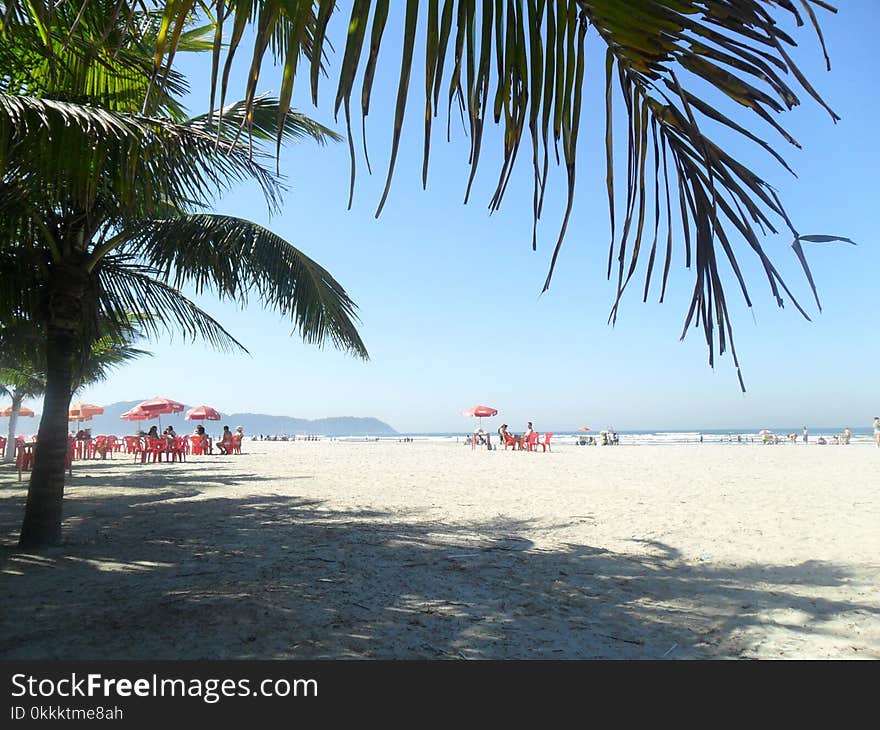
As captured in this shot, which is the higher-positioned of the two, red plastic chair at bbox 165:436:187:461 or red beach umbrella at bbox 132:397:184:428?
red beach umbrella at bbox 132:397:184:428

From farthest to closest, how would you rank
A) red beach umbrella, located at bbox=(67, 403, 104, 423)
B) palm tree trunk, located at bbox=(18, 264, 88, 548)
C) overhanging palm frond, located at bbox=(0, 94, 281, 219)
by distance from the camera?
red beach umbrella, located at bbox=(67, 403, 104, 423), palm tree trunk, located at bbox=(18, 264, 88, 548), overhanging palm frond, located at bbox=(0, 94, 281, 219)

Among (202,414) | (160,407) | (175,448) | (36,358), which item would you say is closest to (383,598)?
(36,358)

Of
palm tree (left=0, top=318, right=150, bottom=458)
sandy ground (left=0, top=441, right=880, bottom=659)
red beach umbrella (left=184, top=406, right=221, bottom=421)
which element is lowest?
sandy ground (left=0, top=441, right=880, bottom=659)

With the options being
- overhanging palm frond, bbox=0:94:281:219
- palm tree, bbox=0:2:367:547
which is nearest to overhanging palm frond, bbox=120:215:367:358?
palm tree, bbox=0:2:367:547

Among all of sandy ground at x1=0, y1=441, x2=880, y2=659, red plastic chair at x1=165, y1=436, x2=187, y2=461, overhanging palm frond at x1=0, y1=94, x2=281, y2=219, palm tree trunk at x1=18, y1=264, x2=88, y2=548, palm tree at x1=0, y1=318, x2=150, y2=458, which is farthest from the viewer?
red plastic chair at x1=165, y1=436, x2=187, y2=461

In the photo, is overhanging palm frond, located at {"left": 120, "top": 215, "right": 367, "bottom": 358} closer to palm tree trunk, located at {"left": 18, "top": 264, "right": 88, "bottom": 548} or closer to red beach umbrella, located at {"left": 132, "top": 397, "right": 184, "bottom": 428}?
palm tree trunk, located at {"left": 18, "top": 264, "right": 88, "bottom": 548}

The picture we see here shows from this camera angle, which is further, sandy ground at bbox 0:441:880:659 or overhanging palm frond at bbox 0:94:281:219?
sandy ground at bbox 0:441:880:659

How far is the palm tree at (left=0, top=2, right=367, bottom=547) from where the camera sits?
2.85m

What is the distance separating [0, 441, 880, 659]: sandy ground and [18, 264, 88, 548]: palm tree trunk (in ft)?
0.99

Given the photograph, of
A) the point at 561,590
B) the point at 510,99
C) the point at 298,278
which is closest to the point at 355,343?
the point at 298,278

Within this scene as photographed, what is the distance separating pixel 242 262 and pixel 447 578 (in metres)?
3.87

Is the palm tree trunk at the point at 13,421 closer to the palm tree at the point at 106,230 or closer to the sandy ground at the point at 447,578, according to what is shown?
the sandy ground at the point at 447,578

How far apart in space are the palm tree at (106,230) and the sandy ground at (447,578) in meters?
1.75

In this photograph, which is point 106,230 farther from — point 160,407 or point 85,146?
point 160,407
